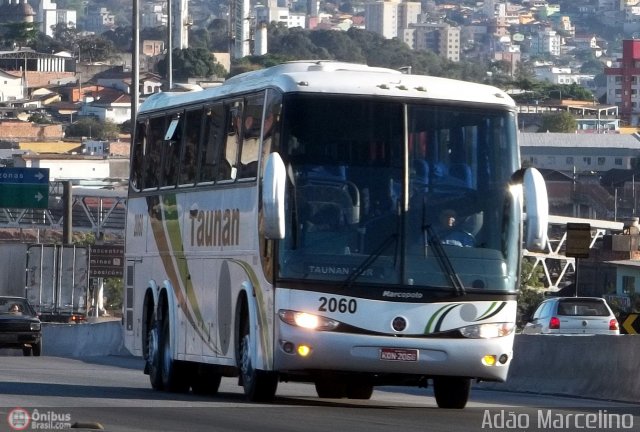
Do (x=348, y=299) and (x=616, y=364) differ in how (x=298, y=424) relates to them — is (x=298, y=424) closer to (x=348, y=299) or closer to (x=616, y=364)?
(x=348, y=299)

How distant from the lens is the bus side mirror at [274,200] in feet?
50.6

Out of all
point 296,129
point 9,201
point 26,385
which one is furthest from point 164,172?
point 9,201

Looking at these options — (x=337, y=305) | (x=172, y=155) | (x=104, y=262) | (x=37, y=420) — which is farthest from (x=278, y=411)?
(x=104, y=262)

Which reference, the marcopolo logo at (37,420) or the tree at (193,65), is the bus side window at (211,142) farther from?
the tree at (193,65)

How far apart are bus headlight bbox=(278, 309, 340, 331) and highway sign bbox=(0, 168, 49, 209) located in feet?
138

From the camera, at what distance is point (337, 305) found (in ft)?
51.6

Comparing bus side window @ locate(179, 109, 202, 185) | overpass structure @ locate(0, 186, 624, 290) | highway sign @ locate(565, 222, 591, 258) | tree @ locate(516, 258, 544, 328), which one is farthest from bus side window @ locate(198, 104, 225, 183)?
overpass structure @ locate(0, 186, 624, 290)

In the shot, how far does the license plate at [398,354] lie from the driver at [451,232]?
3.36ft

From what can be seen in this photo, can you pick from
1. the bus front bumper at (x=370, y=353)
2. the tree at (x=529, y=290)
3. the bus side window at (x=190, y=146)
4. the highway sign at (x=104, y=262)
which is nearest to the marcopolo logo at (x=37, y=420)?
the bus front bumper at (x=370, y=353)

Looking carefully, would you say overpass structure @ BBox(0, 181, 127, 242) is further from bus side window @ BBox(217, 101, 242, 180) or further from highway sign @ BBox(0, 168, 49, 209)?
bus side window @ BBox(217, 101, 242, 180)

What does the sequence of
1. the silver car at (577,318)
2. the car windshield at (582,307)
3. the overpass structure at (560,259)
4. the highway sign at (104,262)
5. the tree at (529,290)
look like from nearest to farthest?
the silver car at (577,318) → the car windshield at (582,307) → the highway sign at (104,262) → the tree at (529,290) → the overpass structure at (560,259)

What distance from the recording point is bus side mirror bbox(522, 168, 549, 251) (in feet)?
50.5

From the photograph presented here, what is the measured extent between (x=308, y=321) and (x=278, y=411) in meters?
0.88

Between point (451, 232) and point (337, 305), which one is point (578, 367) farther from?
point (337, 305)
